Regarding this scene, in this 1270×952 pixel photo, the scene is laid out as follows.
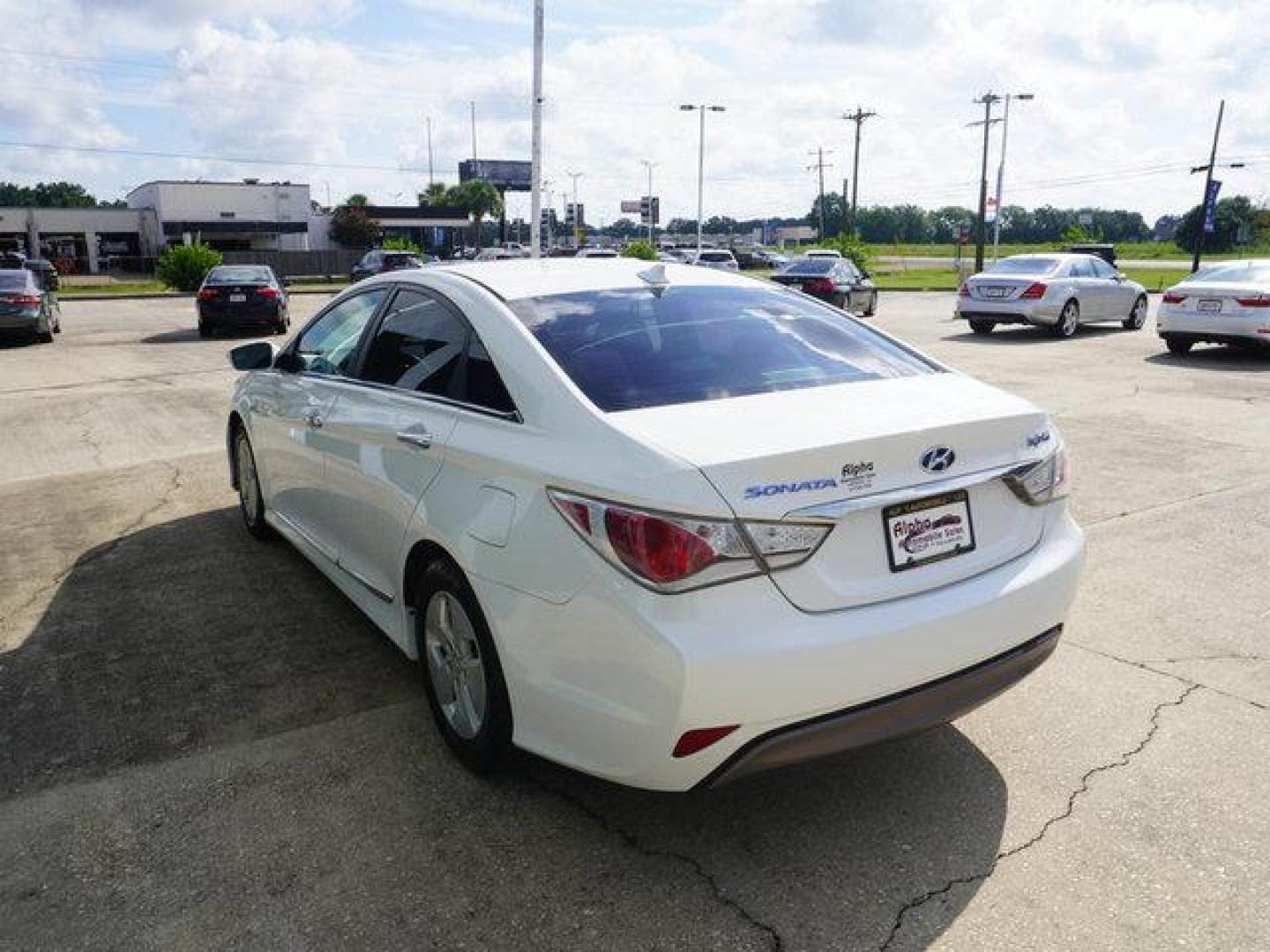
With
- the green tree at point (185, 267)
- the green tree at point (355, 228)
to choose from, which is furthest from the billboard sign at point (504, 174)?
the green tree at point (185, 267)

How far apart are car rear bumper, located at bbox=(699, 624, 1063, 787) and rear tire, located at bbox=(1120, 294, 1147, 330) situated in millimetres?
19399

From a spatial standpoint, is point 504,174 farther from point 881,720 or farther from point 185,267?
point 881,720

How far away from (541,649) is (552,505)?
395mm

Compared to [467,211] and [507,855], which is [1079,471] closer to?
[507,855]

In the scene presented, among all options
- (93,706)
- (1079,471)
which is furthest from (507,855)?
(1079,471)

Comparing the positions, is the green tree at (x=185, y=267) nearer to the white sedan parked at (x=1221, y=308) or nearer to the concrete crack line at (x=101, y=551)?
the white sedan parked at (x=1221, y=308)

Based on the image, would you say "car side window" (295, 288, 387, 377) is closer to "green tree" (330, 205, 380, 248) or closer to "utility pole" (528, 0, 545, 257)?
"utility pole" (528, 0, 545, 257)

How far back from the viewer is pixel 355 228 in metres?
71.5

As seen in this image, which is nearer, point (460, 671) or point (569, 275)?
point (460, 671)

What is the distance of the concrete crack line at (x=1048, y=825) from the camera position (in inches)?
101

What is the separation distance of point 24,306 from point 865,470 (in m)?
19.0

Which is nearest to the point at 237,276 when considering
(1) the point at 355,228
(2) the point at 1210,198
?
(2) the point at 1210,198

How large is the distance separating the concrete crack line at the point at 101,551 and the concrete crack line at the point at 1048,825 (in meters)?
4.09

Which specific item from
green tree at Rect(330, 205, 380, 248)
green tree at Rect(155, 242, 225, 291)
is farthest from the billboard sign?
green tree at Rect(155, 242, 225, 291)
